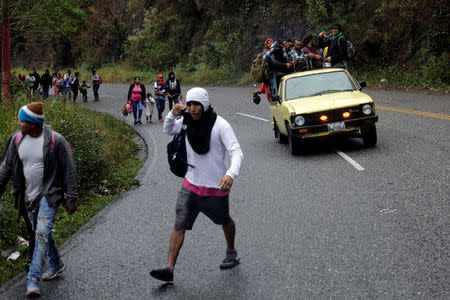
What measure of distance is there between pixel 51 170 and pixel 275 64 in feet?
31.3

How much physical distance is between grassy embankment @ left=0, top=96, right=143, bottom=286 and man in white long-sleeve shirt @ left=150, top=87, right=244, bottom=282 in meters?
2.20

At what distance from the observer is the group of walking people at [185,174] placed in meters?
5.54

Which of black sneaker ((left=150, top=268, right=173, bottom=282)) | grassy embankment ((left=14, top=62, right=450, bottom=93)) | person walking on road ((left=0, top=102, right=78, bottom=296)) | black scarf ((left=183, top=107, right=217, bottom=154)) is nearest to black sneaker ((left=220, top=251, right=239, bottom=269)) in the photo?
black sneaker ((left=150, top=268, right=173, bottom=282))

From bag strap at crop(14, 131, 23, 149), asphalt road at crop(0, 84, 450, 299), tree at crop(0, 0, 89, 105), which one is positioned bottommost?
asphalt road at crop(0, 84, 450, 299)

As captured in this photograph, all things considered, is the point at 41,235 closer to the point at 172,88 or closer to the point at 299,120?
the point at 299,120

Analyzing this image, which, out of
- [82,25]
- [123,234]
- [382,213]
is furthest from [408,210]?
[82,25]

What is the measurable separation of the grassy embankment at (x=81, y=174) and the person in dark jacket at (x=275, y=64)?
12.7 ft

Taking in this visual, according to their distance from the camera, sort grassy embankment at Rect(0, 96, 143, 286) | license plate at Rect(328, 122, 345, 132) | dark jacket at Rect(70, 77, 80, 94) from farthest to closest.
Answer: dark jacket at Rect(70, 77, 80, 94)
license plate at Rect(328, 122, 345, 132)
grassy embankment at Rect(0, 96, 143, 286)

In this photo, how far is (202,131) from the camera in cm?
551

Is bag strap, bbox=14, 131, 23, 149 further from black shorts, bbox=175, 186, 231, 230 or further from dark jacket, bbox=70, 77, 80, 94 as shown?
dark jacket, bbox=70, 77, 80, 94

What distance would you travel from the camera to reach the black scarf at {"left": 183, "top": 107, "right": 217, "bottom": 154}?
5.52m

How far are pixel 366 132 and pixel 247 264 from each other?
6.41 metres

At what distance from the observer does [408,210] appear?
7.54m

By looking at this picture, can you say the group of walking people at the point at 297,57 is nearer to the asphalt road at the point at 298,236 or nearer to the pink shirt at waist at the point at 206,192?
the asphalt road at the point at 298,236
